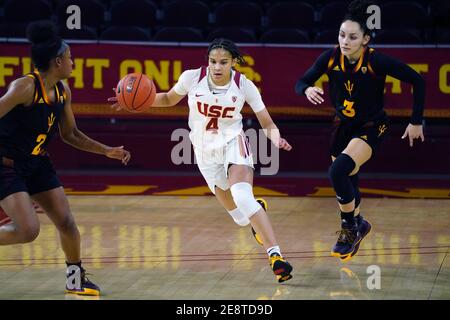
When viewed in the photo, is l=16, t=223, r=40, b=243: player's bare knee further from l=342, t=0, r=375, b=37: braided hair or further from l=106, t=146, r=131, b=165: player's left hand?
l=342, t=0, r=375, b=37: braided hair

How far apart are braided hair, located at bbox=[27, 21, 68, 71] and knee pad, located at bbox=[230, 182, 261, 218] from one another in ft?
5.60

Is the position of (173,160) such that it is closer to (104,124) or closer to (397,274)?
(104,124)

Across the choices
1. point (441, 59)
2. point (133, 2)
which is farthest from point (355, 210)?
point (133, 2)

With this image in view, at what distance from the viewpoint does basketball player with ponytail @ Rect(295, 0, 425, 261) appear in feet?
25.9

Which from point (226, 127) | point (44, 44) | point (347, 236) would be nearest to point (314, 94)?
point (226, 127)

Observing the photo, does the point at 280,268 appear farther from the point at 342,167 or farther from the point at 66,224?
the point at 66,224

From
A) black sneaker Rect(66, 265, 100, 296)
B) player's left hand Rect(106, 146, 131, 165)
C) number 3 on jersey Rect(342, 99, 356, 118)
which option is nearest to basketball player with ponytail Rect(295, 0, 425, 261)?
number 3 on jersey Rect(342, 99, 356, 118)

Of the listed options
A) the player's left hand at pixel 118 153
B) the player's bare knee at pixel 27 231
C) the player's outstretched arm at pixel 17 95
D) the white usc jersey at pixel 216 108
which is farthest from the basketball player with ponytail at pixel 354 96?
the player's bare knee at pixel 27 231

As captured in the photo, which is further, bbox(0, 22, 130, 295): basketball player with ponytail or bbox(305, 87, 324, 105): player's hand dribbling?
bbox(305, 87, 324, 105): player's hand dribbling

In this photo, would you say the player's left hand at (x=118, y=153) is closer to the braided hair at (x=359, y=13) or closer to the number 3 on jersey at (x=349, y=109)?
the number 3 on jersey at (x=349, y=109)

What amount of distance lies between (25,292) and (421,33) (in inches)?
296

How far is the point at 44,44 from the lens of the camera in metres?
6.64

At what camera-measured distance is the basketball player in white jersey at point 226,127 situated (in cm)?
741
